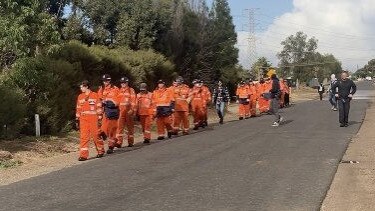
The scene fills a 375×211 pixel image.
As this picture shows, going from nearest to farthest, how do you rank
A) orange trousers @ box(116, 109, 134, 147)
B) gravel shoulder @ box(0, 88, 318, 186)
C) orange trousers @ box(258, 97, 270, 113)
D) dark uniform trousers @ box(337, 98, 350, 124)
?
gravel shoulder @ box(0, 88, 318, 186) < orange trousers @ box(116, 109, 134, 147) < dark uniform trousers @ box(337, 98, 350, 124) < orange trousers @ box(258, 97, 270, 113)

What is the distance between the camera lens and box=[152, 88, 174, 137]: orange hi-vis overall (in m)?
18.3

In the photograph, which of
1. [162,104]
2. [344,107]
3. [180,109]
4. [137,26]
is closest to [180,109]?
[180,109]

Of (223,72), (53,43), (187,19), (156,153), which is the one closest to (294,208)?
(156,153)

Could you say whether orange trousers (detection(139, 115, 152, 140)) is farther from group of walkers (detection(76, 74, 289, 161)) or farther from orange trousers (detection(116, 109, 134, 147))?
orange trousers (detection(116, 109, 134, 147))

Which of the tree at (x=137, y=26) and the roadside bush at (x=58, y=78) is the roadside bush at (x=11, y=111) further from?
the tree at (x=137, y=26)

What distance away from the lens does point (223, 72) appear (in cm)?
4241

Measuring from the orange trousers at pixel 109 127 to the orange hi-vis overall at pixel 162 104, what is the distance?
11.4 feet

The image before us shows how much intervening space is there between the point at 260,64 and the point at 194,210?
79.9 metres

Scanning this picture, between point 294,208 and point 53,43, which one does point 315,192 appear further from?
point 53,43

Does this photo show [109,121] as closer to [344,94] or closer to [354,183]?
[354,183]

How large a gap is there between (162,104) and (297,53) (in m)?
86.7

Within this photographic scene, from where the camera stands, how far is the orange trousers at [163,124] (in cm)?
1828

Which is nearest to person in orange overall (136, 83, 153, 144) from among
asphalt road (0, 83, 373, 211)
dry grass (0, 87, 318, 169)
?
asphalt road (0, 83, 373, 211)

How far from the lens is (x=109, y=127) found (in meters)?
14.8
